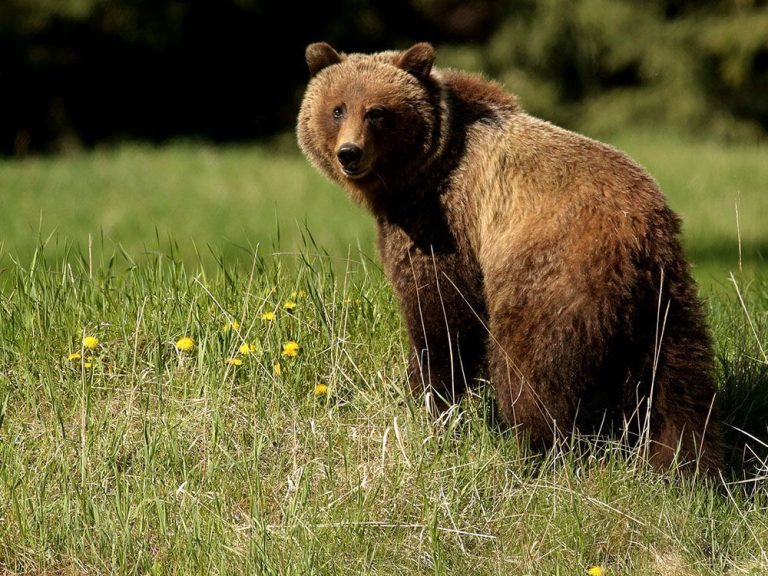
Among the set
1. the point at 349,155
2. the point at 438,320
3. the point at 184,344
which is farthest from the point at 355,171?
the point at 184,344

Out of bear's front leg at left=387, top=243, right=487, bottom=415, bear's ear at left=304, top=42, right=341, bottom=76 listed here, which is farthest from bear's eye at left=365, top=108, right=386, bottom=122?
bear's front leg at left=387, top=243, right=487, bottom=415

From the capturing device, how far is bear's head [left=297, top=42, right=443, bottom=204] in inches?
195

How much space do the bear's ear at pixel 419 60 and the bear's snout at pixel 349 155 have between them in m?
0.50

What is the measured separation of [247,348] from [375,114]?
112 cm

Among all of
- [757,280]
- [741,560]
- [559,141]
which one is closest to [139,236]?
[757,280]

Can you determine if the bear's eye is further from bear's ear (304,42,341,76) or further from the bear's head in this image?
bear's ear (304,42,341,76)

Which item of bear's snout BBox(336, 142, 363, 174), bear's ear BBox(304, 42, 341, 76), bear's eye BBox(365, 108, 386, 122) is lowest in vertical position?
bear's snout BBox(336, 142, 363, 174)

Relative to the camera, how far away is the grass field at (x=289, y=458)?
391 cm

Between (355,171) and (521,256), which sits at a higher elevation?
(355,171)

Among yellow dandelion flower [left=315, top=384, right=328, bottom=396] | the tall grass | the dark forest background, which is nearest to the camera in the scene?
the tall grass

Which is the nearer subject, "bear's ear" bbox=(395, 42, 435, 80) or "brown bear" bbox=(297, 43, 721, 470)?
"brown bear" bbox=(297, 43, 721, 470)

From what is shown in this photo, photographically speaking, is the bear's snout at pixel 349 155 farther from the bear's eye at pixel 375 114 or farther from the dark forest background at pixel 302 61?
the dark forest background at pixel 302 61

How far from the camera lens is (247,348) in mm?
4781

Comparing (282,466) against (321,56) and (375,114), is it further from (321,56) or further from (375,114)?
(321,56)
